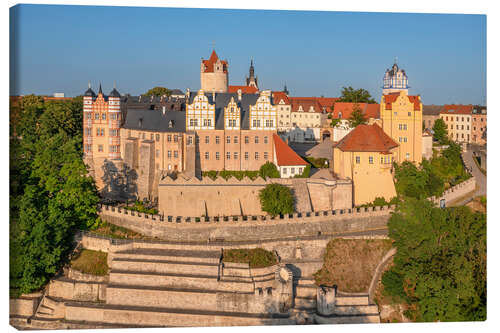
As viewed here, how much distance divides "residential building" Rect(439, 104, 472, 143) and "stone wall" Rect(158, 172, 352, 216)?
32.2 feet

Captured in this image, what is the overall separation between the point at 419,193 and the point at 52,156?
50.4ft

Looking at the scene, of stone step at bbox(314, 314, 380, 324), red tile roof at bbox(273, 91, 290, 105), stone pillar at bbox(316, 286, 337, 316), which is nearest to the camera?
stone step at bbox(314, 314, 380, 324)

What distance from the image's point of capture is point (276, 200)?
22.0 meters

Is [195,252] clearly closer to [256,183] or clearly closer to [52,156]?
[256,183]

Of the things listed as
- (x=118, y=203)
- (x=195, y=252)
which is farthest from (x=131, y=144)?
(x=195, y=252)

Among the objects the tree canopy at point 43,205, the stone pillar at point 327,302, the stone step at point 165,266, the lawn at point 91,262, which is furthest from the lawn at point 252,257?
the tree canopy at point 43,205

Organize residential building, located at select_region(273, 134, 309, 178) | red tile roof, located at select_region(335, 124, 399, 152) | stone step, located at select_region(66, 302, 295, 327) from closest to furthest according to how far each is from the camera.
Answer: stone step, located at select_region(66, 302, 295, 327) → red tile roof, located at select_region(335, 124, 399, 152) → residential building, located at select_region(273, 134, 309, 178)

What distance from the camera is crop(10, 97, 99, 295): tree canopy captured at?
58.6ft

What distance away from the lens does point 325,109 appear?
1841 inches

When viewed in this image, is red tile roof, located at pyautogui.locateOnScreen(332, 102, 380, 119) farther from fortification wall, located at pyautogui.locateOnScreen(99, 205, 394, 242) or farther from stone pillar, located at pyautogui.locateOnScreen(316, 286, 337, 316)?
stone pillar, located at pyautogui.locateOnScreen(316, 286, 337, 316)

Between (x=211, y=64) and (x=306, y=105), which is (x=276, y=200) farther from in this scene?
(x=306, y=105)

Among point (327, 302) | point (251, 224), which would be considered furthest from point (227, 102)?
point (327, 302)

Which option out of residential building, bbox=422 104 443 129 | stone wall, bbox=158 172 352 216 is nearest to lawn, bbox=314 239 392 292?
stone wall, bbox=158 172 352 216

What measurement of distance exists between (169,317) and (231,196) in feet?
21.9
